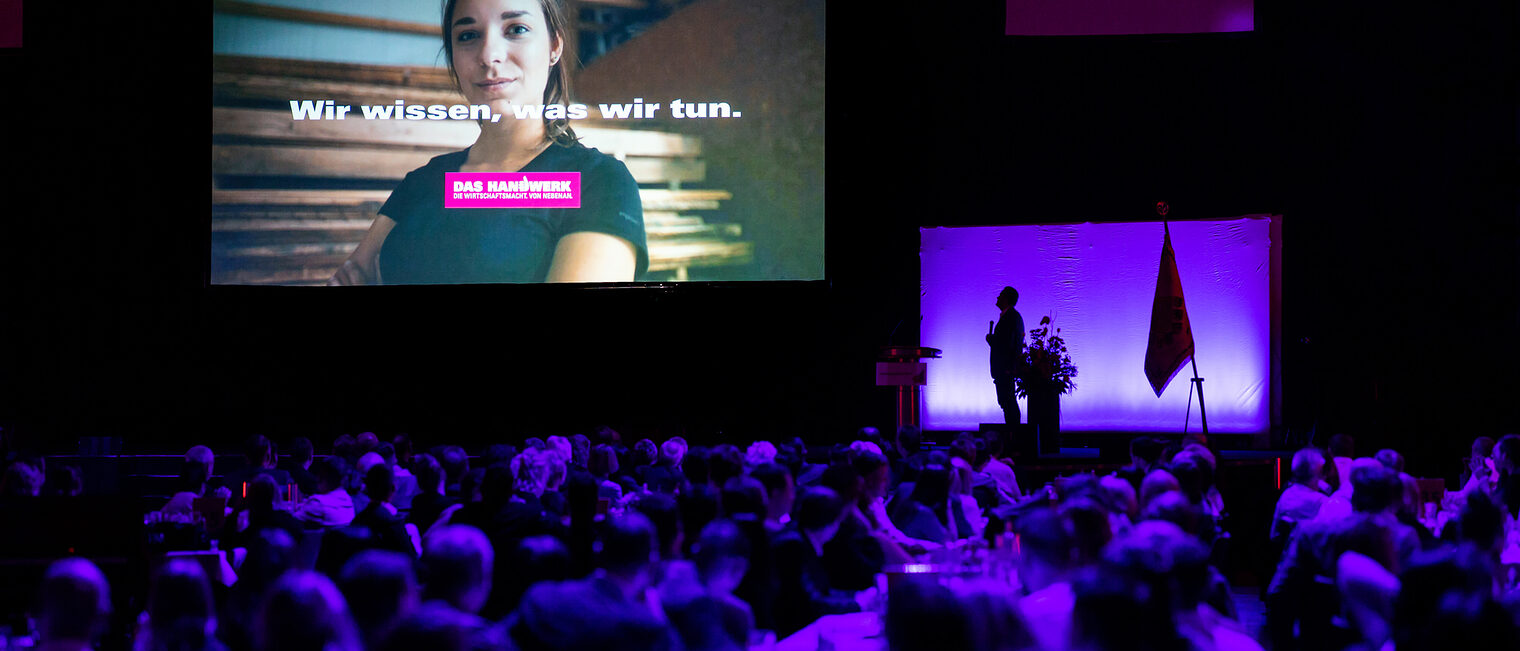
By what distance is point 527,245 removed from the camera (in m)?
10.7

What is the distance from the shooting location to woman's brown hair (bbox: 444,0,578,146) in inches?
417

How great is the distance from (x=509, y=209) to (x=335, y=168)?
59.1 inches

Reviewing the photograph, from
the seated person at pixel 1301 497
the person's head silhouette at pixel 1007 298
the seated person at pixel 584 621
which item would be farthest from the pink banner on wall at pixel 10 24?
the seated person at pixel 1301 497

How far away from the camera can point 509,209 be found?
1065 centimetres

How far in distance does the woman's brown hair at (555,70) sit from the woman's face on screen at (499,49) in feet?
0.11

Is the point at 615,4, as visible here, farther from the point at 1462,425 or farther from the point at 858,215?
the point at 1462,425

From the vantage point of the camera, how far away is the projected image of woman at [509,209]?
34.8 feet

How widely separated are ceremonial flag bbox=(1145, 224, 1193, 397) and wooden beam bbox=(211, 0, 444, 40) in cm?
643

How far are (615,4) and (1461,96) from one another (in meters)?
7.06

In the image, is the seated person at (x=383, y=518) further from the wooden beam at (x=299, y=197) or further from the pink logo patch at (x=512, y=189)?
the wooden beam at (x=299, y=197)

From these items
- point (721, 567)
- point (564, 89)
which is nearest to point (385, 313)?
point (564, 89)

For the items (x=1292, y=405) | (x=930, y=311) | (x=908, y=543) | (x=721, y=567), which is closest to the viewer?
(x=721, y=567)

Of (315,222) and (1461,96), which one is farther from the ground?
(1461,96)

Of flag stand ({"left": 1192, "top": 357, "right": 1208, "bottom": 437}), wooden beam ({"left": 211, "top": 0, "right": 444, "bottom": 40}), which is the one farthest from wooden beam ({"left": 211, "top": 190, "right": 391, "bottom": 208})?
flag stand ({"left": 1192, "top": 357, "right": 1208, "bottom": 437})
